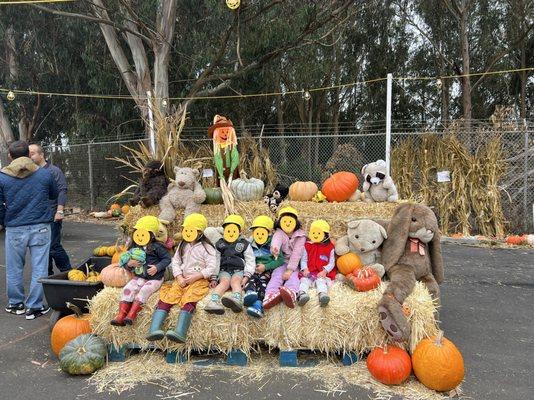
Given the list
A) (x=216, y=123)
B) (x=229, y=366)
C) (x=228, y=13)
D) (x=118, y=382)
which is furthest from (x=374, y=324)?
(x=228, y=13)

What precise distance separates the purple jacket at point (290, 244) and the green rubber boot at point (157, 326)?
3.75 feet

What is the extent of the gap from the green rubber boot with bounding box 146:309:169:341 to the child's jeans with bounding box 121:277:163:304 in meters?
0.22

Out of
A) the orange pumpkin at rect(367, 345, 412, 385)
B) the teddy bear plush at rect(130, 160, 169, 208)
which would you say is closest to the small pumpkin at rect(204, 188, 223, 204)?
the teddy bear plush at rect(130, 160, 169, 208)

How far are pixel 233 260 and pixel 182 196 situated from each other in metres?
1.28

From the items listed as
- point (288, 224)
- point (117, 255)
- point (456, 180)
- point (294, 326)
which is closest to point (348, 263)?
point (288, 224)

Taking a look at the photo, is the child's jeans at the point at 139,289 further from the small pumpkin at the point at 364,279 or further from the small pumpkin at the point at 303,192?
the small pumpkin at the point at 303,192

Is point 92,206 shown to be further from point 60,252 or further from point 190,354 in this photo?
point 190,354

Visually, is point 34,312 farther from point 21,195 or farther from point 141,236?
point 141,236

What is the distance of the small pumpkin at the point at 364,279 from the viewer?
11.8 ft

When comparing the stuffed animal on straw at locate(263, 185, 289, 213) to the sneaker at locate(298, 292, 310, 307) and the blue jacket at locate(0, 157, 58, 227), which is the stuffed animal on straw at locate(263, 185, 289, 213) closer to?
the sneaker at locate(298, 292, 310, 307)

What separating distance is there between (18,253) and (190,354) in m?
2.38

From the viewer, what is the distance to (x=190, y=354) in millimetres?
3592

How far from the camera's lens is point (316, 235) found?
405cm

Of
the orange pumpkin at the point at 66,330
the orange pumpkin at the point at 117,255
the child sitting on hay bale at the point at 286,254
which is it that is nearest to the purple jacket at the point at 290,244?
the child sitting on hay bale at the point at 286,254
